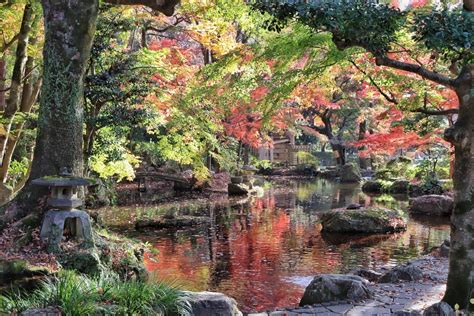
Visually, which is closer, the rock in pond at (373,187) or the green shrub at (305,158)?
the rock in pond at (373,187)

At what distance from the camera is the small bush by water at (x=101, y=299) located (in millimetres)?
4504

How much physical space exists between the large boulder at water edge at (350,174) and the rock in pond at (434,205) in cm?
1098

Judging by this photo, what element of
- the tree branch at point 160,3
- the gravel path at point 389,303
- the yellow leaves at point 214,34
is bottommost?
the gravel path at point 389,303

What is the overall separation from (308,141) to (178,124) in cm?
2945

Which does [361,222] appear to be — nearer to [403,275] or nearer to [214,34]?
[403,275]

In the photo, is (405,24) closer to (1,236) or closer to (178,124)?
(1,236)

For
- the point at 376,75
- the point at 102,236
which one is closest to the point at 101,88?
the point at 102,236

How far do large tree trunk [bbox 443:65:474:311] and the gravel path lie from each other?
2.31 feet

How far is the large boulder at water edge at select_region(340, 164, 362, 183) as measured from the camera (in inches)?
1126

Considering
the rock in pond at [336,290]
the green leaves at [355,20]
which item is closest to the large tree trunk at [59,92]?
the green leaves at [355,20]

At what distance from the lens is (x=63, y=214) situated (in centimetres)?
660

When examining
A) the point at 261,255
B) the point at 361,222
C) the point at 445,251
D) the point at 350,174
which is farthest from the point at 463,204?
the point at 350,174

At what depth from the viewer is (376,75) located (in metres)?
9.36

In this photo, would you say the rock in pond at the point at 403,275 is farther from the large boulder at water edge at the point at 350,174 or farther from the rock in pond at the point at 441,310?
the large boulder at water edge at the point at 350,174
